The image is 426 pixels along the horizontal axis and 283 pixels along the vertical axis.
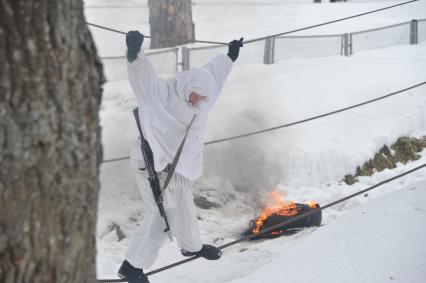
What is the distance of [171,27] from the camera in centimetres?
1093

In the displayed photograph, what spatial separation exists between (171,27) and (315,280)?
774 centimetres

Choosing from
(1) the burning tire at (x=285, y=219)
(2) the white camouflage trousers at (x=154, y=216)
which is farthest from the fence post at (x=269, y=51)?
(2) the white camouflage trousers at (x=154, y=216)

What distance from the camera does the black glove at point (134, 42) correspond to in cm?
347

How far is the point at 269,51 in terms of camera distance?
1073 centimetres

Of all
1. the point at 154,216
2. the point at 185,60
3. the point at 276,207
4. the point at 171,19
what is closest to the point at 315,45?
the point at 171,19

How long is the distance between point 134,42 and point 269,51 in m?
7.47

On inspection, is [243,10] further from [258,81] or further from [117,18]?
[258,81]

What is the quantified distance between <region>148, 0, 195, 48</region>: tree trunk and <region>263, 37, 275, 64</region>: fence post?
139 centimetres

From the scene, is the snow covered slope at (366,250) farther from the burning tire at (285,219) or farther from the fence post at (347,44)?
the fence post at (347,44)

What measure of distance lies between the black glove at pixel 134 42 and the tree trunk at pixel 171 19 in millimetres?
7240

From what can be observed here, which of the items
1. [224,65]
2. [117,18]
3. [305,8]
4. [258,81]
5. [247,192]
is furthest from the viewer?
[305,8]

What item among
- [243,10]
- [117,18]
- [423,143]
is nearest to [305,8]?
[243,10]

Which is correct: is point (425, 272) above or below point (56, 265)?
below

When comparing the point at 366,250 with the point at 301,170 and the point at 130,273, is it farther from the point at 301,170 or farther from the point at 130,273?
the point at 301,170
